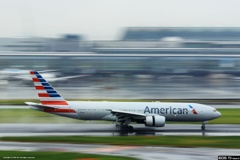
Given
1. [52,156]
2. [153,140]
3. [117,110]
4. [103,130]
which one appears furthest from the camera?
[117,110]

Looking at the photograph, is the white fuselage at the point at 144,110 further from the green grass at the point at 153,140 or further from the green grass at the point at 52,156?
the green grass at the point at 52,156

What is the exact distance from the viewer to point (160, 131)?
1412 inches

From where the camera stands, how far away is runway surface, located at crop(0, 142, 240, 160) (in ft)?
79.4

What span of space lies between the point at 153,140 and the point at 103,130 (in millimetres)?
6530

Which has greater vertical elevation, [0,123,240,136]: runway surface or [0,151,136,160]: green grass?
[0,123,240,136]: runway surface

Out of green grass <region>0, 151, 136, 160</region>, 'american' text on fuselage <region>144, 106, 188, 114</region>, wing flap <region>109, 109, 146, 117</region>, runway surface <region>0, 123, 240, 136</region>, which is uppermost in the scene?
'american' text on fuselage <region>144, 106, 188, 114</region>

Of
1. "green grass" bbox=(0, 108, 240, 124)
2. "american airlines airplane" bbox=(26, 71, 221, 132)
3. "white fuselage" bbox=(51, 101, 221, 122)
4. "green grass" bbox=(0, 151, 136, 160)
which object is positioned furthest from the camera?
"green grass" bbox=(0, 108, 240, 124)

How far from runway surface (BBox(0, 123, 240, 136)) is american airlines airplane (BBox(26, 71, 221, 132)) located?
80 cm

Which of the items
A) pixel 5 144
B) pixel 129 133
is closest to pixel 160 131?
pixel 129 133

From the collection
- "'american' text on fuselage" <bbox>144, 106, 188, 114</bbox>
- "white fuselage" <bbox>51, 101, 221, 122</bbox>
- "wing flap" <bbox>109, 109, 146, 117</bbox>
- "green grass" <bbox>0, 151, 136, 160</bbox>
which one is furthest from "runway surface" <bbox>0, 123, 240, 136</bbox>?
"green grass" <bbox>0, 151, 136, 160</bbox>

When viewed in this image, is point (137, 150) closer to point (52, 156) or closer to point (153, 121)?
point (52, 156)

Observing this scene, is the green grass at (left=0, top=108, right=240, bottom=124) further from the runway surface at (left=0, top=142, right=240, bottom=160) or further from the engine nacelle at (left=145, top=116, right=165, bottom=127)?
the runway surface at (left=0, top=142, right=240, bottom=160)

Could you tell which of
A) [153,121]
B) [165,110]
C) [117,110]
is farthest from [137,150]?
[165,110]

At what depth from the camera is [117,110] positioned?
36.8 metres
